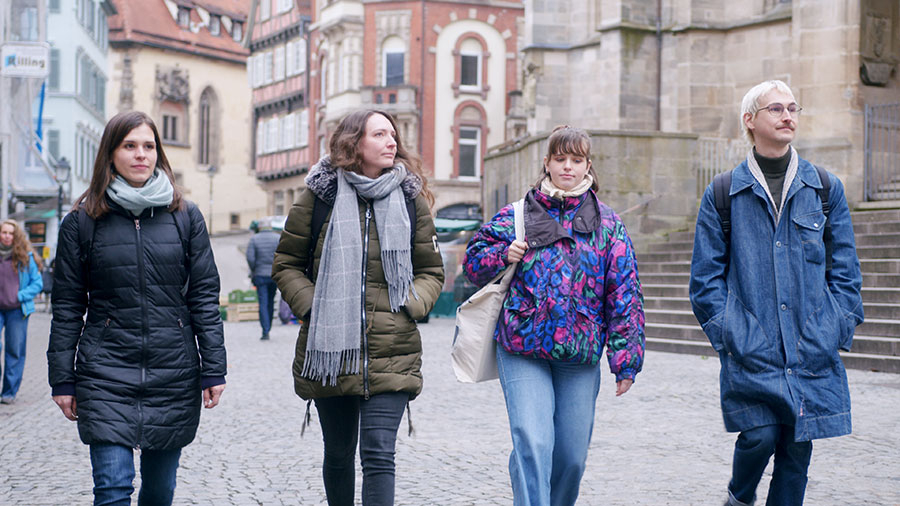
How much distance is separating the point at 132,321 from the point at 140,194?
1.53ft

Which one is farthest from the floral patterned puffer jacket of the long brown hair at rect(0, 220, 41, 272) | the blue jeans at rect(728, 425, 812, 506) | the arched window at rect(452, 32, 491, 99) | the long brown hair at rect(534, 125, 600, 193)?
the arched window at rect(452, 32, 491, 99)

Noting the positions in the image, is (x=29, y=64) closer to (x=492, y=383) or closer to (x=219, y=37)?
(x=492, y=383)

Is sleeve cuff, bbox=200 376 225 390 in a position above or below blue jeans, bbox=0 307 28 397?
above

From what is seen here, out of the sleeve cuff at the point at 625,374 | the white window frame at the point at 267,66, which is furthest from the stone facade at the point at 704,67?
the white window frame at the point at 267,66

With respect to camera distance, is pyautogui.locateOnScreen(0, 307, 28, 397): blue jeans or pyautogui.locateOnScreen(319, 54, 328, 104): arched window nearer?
pyautogui.locateOnScreen(0, 307, 28, 397): blue jeans

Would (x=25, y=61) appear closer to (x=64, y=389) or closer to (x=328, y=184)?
(x=328, y=184)

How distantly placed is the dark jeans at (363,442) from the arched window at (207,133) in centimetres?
7222

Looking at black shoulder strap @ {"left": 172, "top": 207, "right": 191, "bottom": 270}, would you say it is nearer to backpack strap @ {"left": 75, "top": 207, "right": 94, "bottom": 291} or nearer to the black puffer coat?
the black puffer coat

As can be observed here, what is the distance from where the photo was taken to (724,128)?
24.4 metres

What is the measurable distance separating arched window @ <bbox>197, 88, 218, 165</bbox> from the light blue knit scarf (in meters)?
72.4

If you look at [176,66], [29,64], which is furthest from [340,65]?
[29,64]

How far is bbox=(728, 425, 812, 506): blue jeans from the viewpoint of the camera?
4.71 meters

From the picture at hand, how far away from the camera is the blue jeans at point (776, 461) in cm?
471

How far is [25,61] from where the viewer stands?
17297 mm
